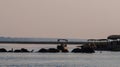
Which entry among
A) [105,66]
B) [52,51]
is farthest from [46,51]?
[105,66]

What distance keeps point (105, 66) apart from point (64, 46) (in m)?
98.3

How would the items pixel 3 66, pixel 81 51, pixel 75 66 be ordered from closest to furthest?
pixel 3 66, pixel 75 66, pixel 81 51

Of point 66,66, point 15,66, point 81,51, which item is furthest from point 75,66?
point 81,51

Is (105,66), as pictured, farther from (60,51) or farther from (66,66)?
(60,51)

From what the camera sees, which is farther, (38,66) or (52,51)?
(52,51)

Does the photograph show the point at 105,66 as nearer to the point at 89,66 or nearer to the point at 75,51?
the point at 89,66

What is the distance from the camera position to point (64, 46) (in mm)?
198125

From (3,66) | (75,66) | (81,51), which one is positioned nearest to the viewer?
(3,66)

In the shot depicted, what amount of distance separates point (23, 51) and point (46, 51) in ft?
23.0

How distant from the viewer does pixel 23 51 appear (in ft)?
623

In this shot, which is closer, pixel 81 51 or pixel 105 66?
pixel 105 66

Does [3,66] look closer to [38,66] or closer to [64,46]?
[38,66]

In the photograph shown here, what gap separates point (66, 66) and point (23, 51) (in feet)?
306

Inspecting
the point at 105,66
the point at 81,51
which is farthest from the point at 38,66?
the point at 81,51
